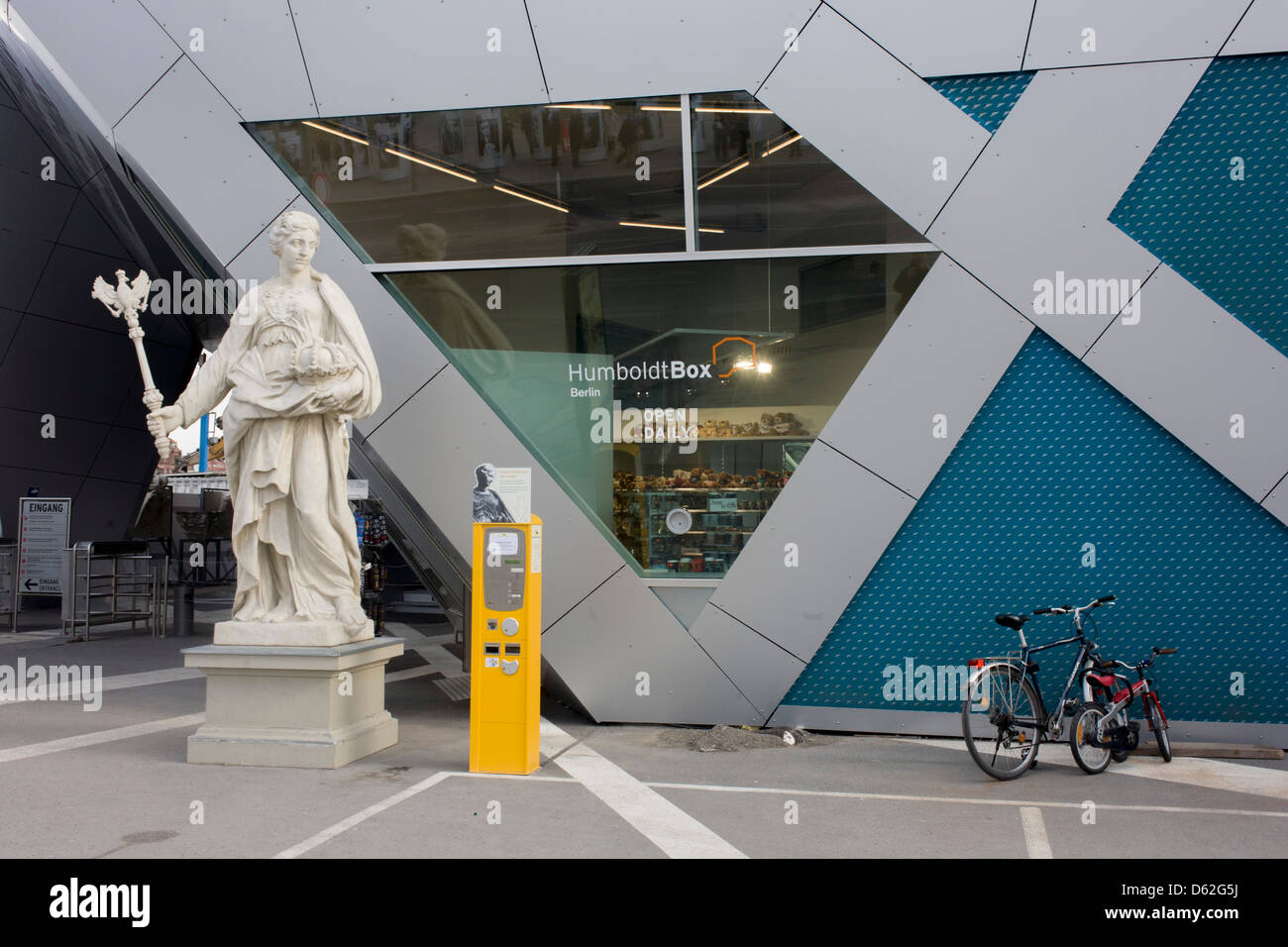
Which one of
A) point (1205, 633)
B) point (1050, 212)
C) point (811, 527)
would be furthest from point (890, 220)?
point (1205, 633)

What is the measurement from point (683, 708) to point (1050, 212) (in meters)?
4.92

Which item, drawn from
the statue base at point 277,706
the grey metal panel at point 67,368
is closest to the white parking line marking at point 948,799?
the statue base at point 277,706

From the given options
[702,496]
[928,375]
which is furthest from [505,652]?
[928,375]

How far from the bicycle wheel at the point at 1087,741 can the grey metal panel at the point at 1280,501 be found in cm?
219

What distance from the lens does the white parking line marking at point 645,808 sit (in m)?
5.31

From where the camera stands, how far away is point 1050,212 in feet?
26.5

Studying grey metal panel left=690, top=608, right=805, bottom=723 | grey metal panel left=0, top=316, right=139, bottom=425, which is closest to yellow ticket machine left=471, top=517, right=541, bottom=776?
grey metal panel left=690, top=608, right=805, bottom=723

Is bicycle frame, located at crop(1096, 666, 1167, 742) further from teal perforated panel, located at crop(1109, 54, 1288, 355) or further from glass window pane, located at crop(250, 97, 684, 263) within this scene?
glass window pane, located at crop(250, 97, 684, 263)

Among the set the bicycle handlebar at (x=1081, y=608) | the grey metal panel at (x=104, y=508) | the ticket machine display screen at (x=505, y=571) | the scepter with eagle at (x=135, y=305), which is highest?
the scepter with eagle at (x=135, y=305)

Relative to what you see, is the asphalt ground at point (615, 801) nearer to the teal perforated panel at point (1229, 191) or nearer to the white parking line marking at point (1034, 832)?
the white parking line marking at point (1034, 832)

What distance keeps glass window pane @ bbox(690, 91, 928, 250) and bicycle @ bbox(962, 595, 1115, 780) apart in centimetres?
339

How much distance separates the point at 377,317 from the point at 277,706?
3.43 meters

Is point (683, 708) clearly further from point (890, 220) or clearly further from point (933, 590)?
point (890, 220)

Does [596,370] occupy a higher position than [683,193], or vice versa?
[683,193]
